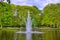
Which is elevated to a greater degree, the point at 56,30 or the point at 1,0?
the point at 1,0

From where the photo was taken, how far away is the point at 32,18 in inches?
306

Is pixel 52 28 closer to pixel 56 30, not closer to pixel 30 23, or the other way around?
pixel 56 30

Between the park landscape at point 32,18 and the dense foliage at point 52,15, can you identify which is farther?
the dense foliage at point 52,15

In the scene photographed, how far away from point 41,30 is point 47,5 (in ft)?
4.01

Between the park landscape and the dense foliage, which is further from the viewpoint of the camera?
the dense foliage

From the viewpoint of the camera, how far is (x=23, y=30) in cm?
771

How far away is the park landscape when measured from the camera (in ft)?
25.0

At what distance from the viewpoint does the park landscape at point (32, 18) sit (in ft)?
25.0

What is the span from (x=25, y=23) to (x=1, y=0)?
63.4 inches

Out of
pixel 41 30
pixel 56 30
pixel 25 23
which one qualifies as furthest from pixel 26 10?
pixel 56 30

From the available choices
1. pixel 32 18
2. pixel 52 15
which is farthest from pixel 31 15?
pixel 52 15

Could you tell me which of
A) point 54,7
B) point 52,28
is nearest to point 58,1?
point 54,7

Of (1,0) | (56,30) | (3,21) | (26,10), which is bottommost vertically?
(56,30)

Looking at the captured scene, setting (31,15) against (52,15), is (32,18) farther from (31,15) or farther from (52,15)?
(52,15)
